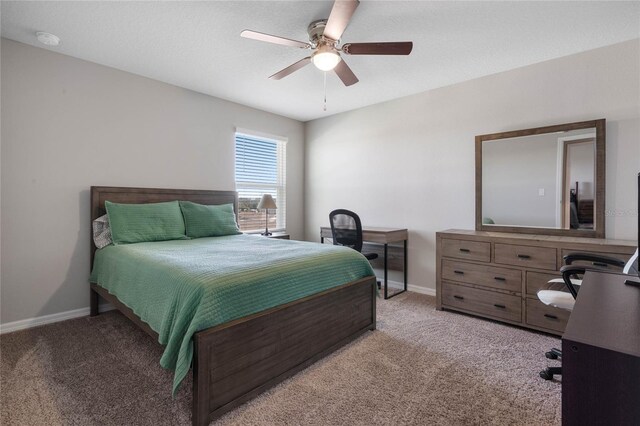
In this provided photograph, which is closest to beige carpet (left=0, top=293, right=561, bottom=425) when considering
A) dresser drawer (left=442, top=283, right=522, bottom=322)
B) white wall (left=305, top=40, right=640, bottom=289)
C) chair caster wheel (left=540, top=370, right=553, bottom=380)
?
chair caster wheel (left=540, top=370, right=553, bottom=380)

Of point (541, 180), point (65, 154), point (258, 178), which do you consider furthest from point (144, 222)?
point (541, 180)

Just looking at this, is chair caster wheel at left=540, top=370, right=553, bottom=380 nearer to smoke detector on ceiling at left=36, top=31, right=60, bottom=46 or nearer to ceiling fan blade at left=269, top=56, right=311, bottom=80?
ceiling fan blade at left=269, top=56, right=311, bottom=80

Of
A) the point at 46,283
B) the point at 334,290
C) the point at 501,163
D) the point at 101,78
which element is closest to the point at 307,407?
the point at 334,290

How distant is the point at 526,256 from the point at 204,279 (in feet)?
8.58

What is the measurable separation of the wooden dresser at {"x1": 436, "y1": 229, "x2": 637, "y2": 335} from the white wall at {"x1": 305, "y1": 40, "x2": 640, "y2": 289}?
0.49 m

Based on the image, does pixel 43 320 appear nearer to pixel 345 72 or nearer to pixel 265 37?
pixel 265 37

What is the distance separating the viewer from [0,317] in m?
2.53

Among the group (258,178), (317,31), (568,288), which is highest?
(317,31)

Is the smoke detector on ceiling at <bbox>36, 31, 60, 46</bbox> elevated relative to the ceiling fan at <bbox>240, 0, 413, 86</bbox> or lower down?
elevated

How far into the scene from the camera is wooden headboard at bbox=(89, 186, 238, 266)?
2941 millimetres

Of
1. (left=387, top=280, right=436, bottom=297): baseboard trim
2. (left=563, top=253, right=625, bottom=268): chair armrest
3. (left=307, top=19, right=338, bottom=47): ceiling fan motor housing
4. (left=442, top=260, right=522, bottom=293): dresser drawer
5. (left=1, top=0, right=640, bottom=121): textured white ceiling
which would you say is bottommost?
(left=387, top=280, right=436, bottom=297): baseboard trim

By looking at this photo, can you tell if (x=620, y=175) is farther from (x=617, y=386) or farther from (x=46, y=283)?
(x=46, y=283)

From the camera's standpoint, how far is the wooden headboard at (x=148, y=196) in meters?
2.94

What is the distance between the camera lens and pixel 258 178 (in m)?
4.46
